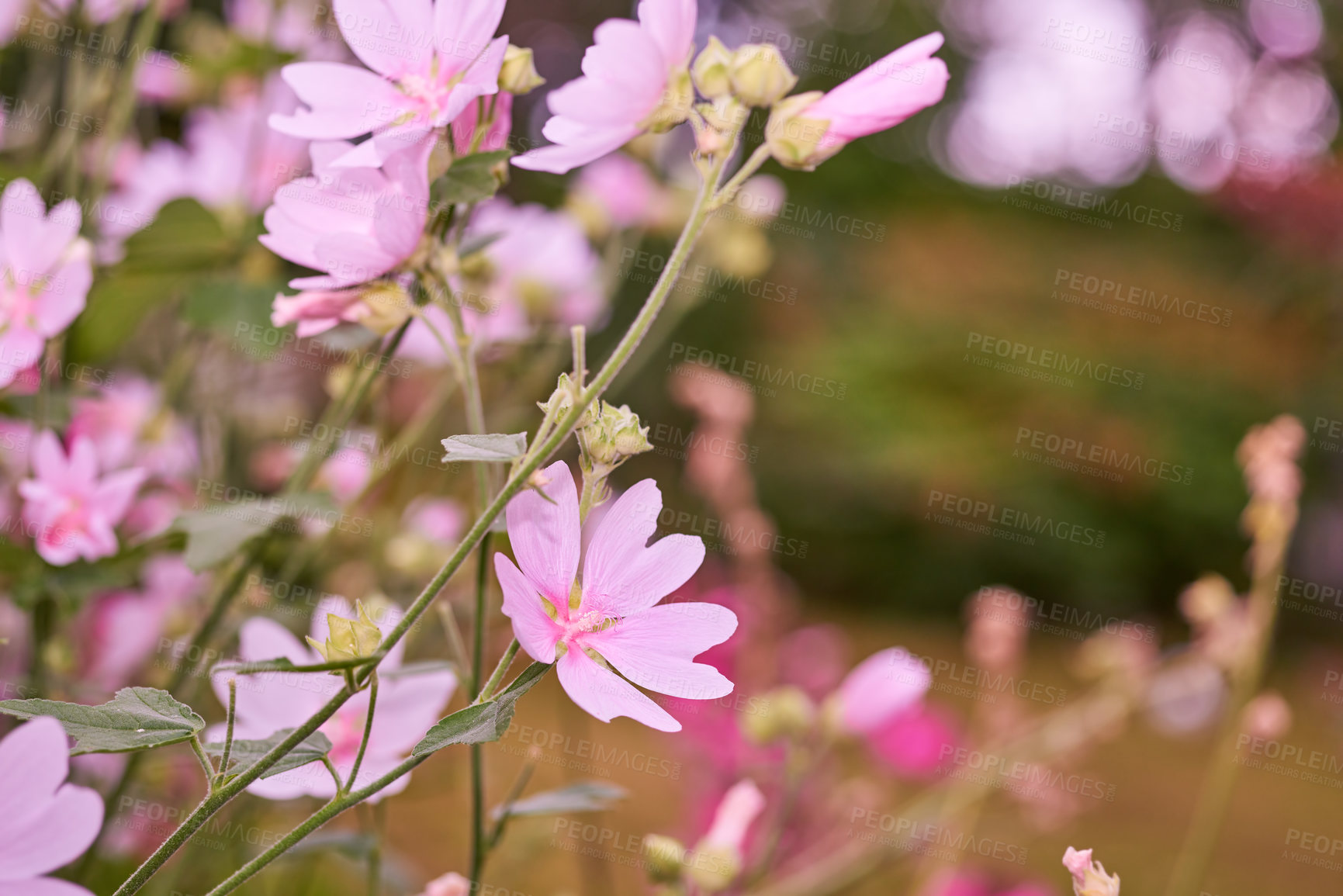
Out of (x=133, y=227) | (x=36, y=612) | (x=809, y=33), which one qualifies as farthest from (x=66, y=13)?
(x=809, y=33)

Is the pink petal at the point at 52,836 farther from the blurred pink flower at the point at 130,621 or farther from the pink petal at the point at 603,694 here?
the blurred pink flower at the point at 130,621

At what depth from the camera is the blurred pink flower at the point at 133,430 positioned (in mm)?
550

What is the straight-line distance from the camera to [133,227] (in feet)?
2.04

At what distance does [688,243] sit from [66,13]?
442 millimetres

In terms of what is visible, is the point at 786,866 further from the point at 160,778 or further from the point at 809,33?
the point at 809,33

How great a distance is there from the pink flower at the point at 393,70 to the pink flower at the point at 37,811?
0.55ft

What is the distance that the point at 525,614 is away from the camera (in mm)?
251

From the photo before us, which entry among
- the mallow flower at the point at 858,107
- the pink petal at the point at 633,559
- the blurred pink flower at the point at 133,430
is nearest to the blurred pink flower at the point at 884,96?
the mallow flower at the point at 858,107

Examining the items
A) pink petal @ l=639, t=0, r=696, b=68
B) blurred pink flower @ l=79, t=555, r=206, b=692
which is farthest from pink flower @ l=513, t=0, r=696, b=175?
blurred pink flower @ l=79, t=555, r=206, b=692

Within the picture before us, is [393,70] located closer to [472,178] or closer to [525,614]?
[472,178]

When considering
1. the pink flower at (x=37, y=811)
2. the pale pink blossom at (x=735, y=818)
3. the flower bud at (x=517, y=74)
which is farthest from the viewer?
the pale pink blossom at (x=735, y=818)

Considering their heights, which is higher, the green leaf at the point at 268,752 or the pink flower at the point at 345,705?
the green leaf at the point at 268,752

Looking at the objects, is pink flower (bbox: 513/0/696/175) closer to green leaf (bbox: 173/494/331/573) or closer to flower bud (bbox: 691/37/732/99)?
flower bud (bbox: 691/37/732/99)

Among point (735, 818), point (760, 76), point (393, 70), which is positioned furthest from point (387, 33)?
point (735, 818)
